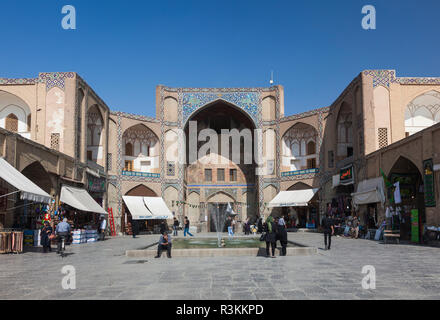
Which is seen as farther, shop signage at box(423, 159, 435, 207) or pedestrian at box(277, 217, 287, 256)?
shop signage at box(423, 159, 435, 207)

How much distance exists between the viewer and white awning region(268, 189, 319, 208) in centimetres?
2506

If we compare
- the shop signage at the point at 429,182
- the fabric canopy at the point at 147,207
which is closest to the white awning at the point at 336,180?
the shop signage at the point at 429,182

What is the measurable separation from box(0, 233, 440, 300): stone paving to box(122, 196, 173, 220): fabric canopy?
14098 mm

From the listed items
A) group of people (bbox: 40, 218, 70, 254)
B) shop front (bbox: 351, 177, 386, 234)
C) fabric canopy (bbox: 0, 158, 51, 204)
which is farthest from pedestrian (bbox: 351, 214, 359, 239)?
fabric canopy (bbox: 0, 158, 51, 204)

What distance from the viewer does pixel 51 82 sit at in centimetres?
1845

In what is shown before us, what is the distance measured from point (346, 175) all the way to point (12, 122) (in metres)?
16.9

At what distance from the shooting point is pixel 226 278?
21.4 feet

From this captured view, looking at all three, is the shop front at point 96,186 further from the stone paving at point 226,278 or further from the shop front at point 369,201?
the shop front at point 369,201

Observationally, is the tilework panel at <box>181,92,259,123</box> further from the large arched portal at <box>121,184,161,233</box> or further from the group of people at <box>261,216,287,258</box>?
the group of people at <box>261,216,287,258</box>

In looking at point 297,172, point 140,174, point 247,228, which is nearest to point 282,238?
point 247,228

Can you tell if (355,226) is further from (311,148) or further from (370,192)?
(311,148)
